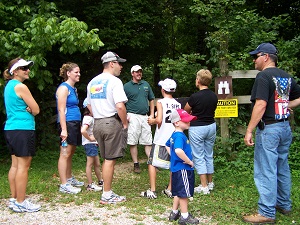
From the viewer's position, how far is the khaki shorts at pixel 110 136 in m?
4.80

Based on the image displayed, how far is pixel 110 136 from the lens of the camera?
189 inches

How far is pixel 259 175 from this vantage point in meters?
4.18

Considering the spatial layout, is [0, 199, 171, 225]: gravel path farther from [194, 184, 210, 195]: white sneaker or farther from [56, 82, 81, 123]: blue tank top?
[56, 82, 81, 123]: blue tank top

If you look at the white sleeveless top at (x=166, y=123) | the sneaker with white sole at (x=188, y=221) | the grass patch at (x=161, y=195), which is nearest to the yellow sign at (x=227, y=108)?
the grass patch at (x=161, y=195)

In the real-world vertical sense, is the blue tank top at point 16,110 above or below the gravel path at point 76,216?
above

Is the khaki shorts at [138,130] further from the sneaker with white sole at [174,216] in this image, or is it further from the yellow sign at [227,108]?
the sneaker with white sole at [174,216]

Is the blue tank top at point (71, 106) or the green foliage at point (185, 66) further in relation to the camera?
the green foliage at point (185, 66)

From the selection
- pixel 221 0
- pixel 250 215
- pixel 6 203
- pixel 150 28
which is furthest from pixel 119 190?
A: pixel 150 28

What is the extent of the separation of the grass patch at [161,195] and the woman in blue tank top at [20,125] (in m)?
0.58

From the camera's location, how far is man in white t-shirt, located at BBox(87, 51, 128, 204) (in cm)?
479

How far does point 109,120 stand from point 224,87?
302 centimetres

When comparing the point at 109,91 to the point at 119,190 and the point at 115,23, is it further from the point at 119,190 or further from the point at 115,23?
the point at 115,23

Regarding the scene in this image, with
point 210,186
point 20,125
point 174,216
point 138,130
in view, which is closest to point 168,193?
point 210,186

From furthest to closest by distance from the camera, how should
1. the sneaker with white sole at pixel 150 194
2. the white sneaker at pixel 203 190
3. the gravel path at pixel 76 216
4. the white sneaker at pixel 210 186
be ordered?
the white sneaker at pixel 210 186, the white sneaker at pixel 203 190, the sneaker with white sole at pixel 150 194, the gravel path at pixel 76 216
